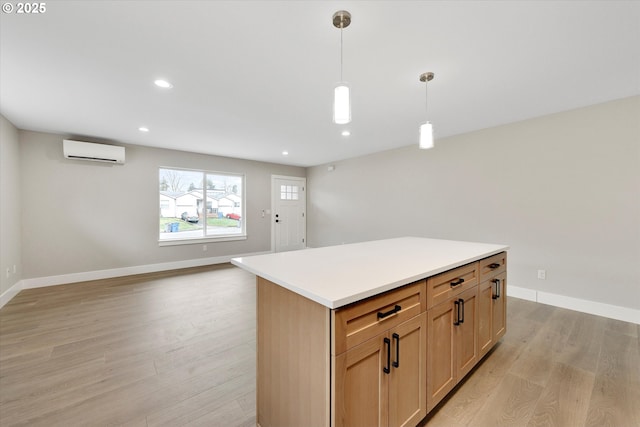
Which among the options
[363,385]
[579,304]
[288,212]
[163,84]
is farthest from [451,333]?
[288,212]

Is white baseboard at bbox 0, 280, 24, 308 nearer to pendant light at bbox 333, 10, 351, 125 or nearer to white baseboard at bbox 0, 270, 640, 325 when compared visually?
white baseboard at bbox 0, 270, 640, 325

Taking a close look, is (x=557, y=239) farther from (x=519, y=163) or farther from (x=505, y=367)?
(x=505, y=367)

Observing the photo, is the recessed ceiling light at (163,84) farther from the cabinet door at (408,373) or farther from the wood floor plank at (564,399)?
the wood floor plank at (564,399)

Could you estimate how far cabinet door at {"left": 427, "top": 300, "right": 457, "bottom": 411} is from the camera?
4.55ft

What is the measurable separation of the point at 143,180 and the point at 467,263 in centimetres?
530

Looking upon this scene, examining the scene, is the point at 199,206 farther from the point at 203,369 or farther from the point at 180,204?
the point at 203,369

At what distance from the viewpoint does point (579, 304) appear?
2955mm

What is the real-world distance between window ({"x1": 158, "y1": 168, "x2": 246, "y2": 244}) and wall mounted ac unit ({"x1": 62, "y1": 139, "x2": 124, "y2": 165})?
76 cm

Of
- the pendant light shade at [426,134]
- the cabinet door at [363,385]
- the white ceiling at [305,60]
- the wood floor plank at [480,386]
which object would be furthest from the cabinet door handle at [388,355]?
the white ceiling at [305,60]

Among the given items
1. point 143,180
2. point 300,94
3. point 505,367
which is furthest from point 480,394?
point 143,180

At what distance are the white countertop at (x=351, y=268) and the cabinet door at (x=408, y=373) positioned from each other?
25 cm

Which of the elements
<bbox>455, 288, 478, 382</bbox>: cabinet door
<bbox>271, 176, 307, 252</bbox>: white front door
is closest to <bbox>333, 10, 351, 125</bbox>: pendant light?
<bbox>455, 288, 478, 382</bbox>: cabinet door

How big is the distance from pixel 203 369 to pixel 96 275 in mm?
3731

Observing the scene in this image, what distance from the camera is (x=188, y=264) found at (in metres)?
5.20
